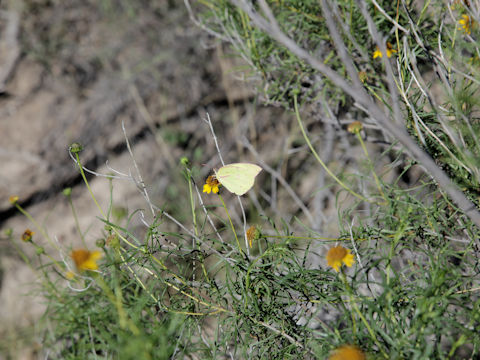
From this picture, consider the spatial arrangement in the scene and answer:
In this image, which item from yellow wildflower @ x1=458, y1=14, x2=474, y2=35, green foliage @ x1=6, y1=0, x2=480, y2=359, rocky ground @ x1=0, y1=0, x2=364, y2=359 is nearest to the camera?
green foliage @ x1=6, y1=0, x2=480, y2=359

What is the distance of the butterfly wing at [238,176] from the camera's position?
768mm

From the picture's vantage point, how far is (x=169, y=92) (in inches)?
86.0

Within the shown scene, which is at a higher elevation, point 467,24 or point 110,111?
point 467,24

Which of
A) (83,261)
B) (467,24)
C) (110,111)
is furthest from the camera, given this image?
(110,111)

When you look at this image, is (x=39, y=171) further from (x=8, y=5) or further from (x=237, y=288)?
(x=237, y=288)

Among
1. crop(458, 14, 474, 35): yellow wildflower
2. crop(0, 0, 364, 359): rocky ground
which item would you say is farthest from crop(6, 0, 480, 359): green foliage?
crop(0, 0, 364, 359): rocky ground

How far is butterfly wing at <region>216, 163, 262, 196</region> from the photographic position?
77cm

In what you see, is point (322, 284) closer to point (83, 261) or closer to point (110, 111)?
point (83, 261)

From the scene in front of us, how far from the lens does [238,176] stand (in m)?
0.81

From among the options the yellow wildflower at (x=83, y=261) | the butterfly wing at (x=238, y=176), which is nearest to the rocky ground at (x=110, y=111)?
the butterfly wing at (x=238, y=176)

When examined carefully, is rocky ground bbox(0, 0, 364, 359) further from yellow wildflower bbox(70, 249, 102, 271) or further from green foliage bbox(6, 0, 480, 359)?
yellow wildflower bbox(70, 249, 102, 271)

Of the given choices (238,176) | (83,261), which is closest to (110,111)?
(238,176)

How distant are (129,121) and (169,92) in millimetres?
289

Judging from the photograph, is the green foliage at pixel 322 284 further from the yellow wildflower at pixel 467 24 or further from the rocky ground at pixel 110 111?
the rocky ground at pixel 110 111
